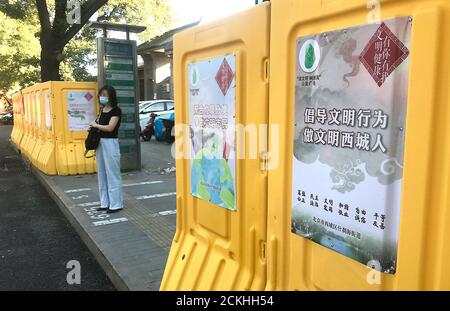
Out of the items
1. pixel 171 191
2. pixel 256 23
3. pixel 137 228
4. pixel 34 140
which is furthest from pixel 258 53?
pixel 34 140

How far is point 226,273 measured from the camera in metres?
2.42

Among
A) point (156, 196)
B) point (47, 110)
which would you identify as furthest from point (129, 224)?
point (47, 110)

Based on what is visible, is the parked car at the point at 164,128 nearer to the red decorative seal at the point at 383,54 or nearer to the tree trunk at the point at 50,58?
the tree trunk at the point at 50,58

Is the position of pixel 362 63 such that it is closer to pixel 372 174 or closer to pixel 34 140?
pixel 372 174

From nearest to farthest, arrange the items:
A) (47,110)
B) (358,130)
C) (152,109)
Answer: (358,130), (47,110), (152,109)

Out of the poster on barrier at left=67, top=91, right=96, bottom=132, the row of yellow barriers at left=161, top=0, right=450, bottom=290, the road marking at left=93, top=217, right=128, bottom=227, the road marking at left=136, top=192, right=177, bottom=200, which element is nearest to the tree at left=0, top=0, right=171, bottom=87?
the poster on barrier at left=67, top=91, right=96, bottom=132

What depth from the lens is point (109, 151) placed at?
5.64 m

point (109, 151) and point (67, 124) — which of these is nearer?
point (109, 151)

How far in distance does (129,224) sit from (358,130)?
4.28 metres

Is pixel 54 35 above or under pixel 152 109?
above

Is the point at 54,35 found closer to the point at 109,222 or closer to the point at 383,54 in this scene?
the point at 109,222

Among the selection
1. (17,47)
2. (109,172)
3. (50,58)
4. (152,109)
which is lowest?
(109,172)

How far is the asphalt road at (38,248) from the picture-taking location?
405 cm
